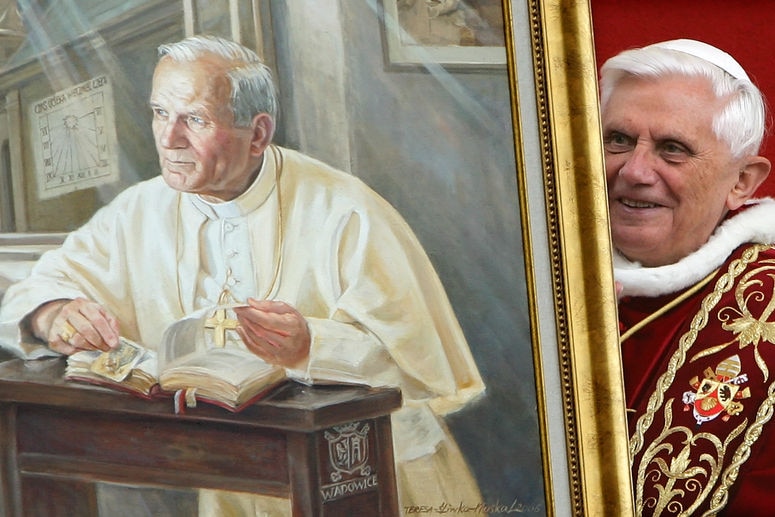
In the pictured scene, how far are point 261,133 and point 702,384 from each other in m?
1.18

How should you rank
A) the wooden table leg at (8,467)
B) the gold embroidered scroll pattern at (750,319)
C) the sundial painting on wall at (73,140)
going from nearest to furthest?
the wooden table leg at (8,467)
the sundial painting on wall at (73,140)
the gold embroidered scroll pattern at (750,319)

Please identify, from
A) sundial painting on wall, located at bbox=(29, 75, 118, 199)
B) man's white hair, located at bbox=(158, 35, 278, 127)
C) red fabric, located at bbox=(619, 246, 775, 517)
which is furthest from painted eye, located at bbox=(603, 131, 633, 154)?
sundial painting on wall, located at bbox=(29, 75, 118, 199)

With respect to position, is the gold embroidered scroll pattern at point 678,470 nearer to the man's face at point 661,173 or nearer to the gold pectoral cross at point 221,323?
the man's face at point 661,173

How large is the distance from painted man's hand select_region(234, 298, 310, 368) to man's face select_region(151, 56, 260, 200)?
0.26 metres

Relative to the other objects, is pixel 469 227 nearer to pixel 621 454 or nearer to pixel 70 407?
pixel 621 454

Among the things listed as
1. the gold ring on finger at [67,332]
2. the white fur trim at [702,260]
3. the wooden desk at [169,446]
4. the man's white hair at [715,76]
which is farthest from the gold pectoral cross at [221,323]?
the man's white hair at [715,76]

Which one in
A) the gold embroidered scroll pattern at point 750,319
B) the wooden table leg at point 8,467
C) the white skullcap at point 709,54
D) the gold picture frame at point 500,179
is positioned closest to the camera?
the wooden table leg at point 8,467

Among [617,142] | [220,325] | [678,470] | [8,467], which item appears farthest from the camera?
[617,142]

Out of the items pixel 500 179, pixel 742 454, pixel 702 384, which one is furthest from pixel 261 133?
pixel 742 454

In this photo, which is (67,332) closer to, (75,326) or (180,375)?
(75,326)

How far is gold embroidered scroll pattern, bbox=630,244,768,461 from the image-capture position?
7.82 feet

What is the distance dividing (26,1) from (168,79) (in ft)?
1.13

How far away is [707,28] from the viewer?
101 inches

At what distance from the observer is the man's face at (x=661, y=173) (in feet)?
8.07
